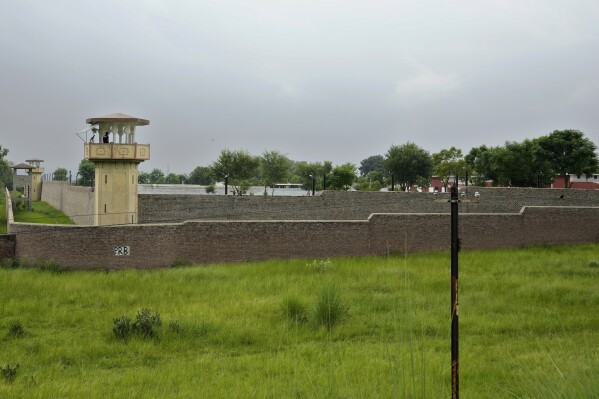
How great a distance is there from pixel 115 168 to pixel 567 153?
36.1m

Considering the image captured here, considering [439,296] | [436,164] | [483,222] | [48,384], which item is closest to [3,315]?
[48,384]

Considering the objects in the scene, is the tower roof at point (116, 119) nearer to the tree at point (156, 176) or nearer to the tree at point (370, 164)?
the tree at point (156, 176)

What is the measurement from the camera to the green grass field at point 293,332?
870cm

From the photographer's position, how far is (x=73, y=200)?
36.0 m

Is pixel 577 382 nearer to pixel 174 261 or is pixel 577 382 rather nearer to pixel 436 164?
pixel 174 261

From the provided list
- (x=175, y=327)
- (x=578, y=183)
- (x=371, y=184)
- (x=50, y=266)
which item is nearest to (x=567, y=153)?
(x=578, y=183)

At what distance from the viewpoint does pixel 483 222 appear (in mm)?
27719

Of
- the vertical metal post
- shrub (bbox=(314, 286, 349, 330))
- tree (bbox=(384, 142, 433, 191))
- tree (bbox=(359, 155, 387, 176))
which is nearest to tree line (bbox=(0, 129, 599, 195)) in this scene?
tree (bbox=(384, 142, 433, 191))

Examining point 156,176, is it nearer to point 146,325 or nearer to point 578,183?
point 578,183

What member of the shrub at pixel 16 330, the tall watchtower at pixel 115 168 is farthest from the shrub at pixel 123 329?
the tall watchtower at pixel 115 168

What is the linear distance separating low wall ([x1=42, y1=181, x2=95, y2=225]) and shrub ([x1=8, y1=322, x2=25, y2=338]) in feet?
52.9

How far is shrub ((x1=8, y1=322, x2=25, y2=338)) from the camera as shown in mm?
12648

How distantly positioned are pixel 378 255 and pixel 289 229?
400cm

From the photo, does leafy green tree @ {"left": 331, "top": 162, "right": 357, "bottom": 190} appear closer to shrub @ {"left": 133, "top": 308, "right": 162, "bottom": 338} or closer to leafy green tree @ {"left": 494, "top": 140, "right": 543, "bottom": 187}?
leafy green tree @ {"left": 494, "top": 140, "right": 543, "bottom": 187}
